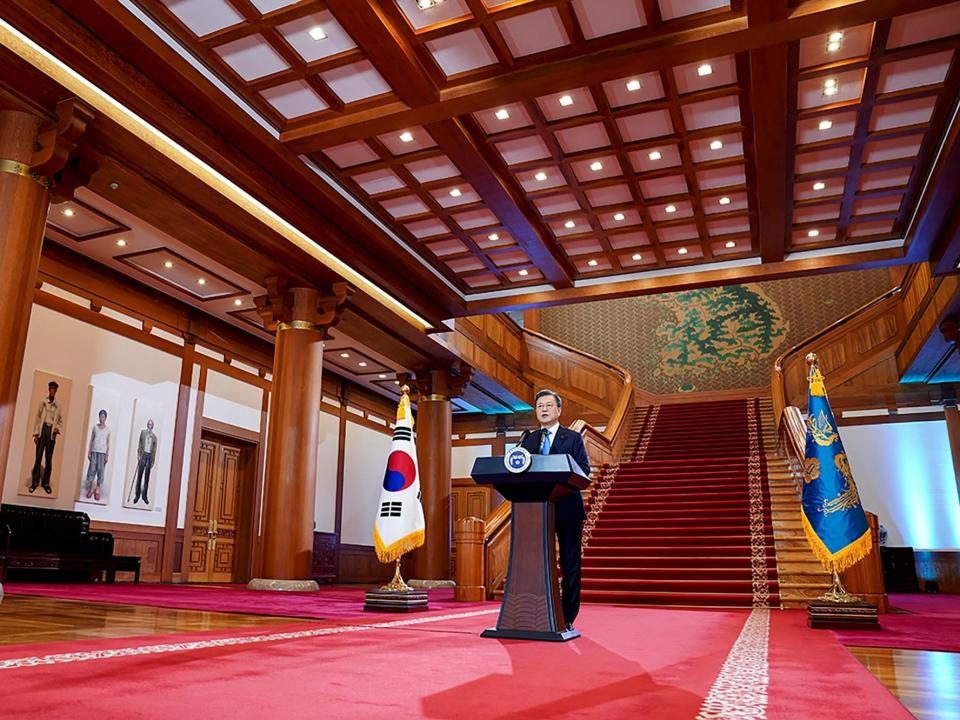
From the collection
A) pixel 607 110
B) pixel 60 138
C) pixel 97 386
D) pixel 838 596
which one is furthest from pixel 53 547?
pixel 838 596

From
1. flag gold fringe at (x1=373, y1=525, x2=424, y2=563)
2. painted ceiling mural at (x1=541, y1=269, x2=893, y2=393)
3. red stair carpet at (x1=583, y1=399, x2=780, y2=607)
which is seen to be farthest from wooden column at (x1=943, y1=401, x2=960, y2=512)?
flag gold fringe at (x1=373, y1=525, x2=424, y2=563)

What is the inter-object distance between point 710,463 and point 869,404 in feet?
15.0

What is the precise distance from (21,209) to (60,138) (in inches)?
25.8

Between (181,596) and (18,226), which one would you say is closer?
(18,226)

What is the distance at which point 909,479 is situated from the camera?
1321cm

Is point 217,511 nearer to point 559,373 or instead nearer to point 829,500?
point 559,373

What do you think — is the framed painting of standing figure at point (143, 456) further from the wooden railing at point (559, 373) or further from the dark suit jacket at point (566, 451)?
the dark suit jacket at point (566, 451)

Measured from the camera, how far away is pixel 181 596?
6531 millimetres

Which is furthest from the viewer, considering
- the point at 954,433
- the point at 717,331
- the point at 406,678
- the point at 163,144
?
the point at 717,331

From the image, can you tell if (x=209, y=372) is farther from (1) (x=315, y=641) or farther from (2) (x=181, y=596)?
(1) (x=315, y=641)

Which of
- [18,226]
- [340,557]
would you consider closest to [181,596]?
[18,226]

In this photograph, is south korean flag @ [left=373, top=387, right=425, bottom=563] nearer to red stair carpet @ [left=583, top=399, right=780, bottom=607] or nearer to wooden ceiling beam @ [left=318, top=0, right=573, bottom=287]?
red stair carpet @ [left=583, top=399, right=780, bottom=607]

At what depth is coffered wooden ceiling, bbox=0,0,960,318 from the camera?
5582mm

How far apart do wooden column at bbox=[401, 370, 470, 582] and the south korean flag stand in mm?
5651
